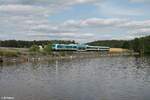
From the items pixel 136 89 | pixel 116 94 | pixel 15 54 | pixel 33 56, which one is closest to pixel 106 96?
pixel 116 94

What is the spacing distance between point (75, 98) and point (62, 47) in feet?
498

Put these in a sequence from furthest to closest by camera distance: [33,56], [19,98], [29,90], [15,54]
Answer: [33,56] → [15,54] → [29,90] → [19,98]

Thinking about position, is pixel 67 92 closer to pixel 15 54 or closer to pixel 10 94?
pixel 10 94

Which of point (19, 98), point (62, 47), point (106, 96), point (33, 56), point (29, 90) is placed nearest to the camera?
point (19, 98)

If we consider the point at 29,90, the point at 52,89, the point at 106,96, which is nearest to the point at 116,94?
the point at 106,96

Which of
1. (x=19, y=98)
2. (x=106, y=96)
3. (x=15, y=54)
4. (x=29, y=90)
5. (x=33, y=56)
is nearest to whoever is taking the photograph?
(x=19, y=98)

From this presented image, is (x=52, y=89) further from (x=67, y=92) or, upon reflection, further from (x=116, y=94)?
(x=116, y=94)

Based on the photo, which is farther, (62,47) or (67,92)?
(62,47)

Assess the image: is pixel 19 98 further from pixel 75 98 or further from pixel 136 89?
pixel 136 89

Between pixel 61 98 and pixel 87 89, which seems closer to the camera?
pixel 61 98

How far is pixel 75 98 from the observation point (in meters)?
30.6

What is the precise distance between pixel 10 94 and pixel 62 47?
492ft

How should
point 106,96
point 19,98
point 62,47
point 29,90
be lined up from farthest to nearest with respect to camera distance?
point 62,47
point 29,90
point 106,96
point 19,98

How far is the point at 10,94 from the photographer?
32562mm
